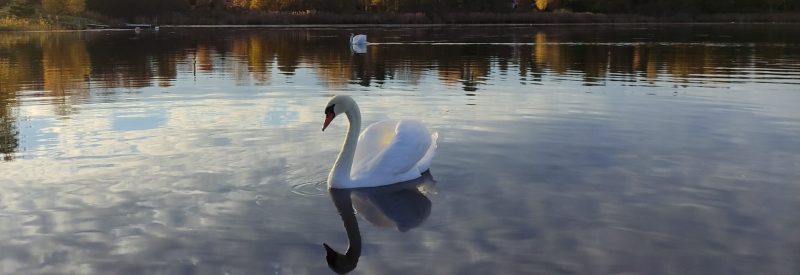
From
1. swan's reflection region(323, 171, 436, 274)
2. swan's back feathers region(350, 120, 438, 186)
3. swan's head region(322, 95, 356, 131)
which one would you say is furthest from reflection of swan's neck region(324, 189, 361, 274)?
swan's head region(322, 95, 356, 131)

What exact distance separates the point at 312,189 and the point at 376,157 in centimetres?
86

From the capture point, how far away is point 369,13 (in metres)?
116

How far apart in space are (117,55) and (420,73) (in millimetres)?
18529

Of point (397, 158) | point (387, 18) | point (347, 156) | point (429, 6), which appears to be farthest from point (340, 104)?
point (429, 6)

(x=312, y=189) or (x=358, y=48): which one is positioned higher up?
(x=358, y=48)

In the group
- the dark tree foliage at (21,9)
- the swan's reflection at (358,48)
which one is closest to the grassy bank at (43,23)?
the dark tree foliage at (21,9)

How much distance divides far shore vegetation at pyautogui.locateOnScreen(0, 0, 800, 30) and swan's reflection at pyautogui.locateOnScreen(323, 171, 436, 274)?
2974 inches

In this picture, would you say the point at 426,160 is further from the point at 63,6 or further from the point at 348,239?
the point at 63,6

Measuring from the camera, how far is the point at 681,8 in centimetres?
12275

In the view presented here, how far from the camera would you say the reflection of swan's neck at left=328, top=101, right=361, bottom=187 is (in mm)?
9391

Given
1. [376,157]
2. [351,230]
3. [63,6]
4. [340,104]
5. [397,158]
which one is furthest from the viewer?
[63,6]

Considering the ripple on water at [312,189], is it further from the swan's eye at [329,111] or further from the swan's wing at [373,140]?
the swan's eye at [329,111]

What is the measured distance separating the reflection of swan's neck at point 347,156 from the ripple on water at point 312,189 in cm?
15

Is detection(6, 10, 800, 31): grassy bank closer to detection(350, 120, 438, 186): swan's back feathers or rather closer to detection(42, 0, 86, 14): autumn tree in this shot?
detection(42, 0, 86, 14): autumn tree
